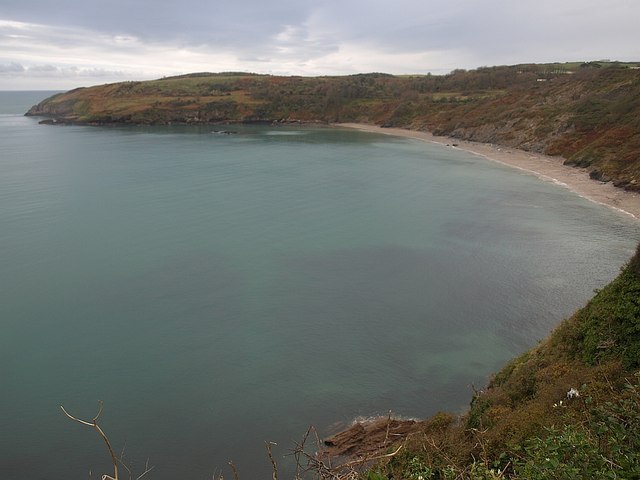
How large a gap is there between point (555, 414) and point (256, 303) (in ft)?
50.8

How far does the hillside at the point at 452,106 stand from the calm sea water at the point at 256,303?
1589 centimetres

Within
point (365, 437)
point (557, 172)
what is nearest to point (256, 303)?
point (365, 437)

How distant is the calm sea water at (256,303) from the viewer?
15078mm

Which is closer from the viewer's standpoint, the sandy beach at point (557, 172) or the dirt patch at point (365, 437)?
the dirt patch at point (365, 437)

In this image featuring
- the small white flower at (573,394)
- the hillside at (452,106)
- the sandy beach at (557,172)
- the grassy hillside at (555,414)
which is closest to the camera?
the grassy hillside at (555,414)

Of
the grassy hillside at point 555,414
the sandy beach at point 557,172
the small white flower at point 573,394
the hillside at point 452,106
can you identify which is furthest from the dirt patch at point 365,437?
the hillside at point 452,106

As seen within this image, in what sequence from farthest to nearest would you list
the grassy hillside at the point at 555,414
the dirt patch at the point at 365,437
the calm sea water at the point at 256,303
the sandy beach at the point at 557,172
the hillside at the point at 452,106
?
the hillside at the point at 452,106
the sandy beach at the point at 557,172
the calm sea water at the point at 256,303
the dirt patch at the point at 365,437
the grassy hillside at the point at 555,414

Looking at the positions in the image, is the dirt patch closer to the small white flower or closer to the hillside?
the small white flower

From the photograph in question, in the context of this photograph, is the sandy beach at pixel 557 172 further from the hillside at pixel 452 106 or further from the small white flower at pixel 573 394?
the small white flower at pixel 573 394

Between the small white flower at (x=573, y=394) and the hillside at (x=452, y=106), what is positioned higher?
the hillside at (x=452, y=106)

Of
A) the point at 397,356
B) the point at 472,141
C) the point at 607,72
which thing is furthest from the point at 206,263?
the point at 607,72

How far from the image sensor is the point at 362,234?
3362 cm

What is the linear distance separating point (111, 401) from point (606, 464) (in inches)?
591

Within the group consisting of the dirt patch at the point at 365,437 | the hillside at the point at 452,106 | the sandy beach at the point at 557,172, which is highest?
the hillside at the point at 452,106
